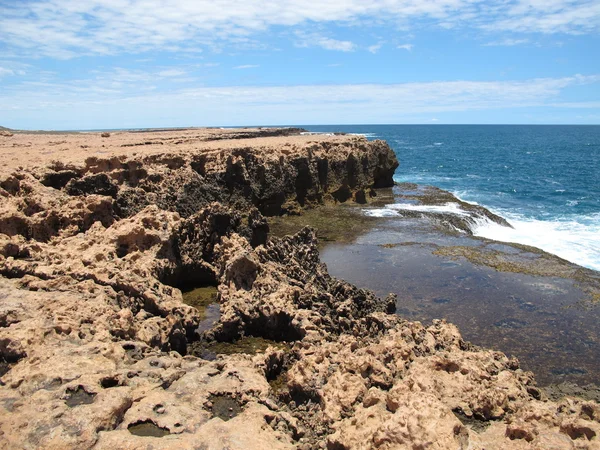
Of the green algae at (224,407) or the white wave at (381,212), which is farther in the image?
the white wave at (381,212)

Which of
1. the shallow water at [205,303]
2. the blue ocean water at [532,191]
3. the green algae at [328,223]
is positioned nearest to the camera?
the shallow water at [205,303]

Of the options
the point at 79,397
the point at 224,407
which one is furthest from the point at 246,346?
the point at 79,397

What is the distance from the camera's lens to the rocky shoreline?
23.4 feet

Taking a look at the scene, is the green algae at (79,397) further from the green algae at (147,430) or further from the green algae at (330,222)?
the green algae at (330,222)

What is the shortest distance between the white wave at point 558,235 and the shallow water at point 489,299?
3.07 meters

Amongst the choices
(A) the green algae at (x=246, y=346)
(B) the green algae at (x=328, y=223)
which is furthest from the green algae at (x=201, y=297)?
(B) the green algae at (x=328, y=223)

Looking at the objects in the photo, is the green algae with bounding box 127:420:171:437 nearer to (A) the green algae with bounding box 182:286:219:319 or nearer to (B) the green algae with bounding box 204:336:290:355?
(B) the green algae with bounding box 204:336:290:355

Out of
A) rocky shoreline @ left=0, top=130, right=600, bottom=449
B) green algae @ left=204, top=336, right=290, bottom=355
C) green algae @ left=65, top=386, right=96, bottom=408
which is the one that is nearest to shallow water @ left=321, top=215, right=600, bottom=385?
rocky shoreline @ left=0, top=130, right=600, bottom=449

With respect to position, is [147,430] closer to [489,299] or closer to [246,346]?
[246,346]

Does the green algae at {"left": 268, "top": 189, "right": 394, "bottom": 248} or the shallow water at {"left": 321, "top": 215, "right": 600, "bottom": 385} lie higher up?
the green algae at {"left": 268, "top": 189, "right": 394, "bottom": 248}

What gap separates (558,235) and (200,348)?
23.9 m

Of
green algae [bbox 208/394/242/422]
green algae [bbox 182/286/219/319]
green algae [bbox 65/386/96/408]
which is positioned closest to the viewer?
green algae [bbox 65/386/96/408]

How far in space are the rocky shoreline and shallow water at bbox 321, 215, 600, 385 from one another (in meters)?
2.90

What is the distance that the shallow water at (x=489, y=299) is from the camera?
549 inches
